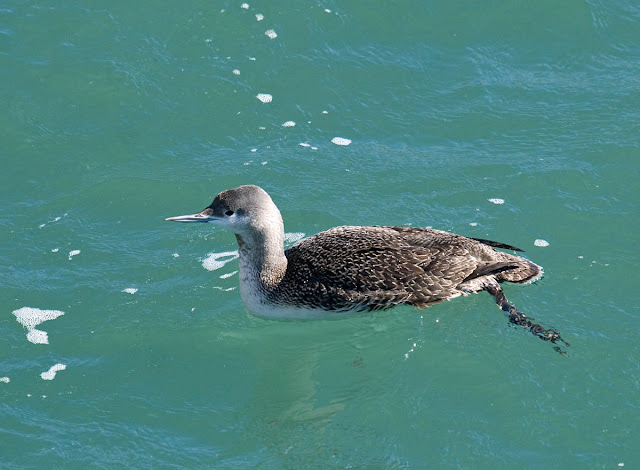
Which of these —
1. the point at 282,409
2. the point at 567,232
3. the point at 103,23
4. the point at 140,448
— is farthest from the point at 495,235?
the point at 103,23

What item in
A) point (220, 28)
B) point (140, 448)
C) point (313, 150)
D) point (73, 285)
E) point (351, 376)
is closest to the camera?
point (140, 448)

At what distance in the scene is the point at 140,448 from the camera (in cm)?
738

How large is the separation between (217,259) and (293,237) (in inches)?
33.4

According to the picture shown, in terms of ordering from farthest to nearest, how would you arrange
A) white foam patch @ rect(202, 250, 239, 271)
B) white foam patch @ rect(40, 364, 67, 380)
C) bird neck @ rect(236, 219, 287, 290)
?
white foam patch @ rect(202, 250, 239, 271) → bird neck @ rect(236, 219, 287, 290) → white foam patch @ rect(40, 364, 67, 380)

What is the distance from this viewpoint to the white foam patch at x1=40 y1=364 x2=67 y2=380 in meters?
8.04

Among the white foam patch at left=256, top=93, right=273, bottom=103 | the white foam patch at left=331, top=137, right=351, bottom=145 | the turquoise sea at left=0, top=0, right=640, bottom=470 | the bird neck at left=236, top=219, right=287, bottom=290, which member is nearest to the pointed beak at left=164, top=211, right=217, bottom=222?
the bird neck at left=236, top=219, right=287, bottom=290

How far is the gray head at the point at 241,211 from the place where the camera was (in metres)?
8.31

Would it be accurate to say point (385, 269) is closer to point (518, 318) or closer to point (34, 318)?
point (518, 318)

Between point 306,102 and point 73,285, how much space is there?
378 centimetres

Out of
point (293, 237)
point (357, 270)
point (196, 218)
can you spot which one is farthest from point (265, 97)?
point (357, 270)

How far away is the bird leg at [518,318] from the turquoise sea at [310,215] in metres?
0.10

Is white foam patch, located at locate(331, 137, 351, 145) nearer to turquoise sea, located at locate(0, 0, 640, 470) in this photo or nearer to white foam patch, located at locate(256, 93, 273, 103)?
turquoise sea, located at locate(0, 0, 640, 470)

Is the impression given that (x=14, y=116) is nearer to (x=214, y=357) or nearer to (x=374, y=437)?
(x=214, y=357)

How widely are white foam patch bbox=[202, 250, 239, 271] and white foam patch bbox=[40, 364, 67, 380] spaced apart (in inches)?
71.5
